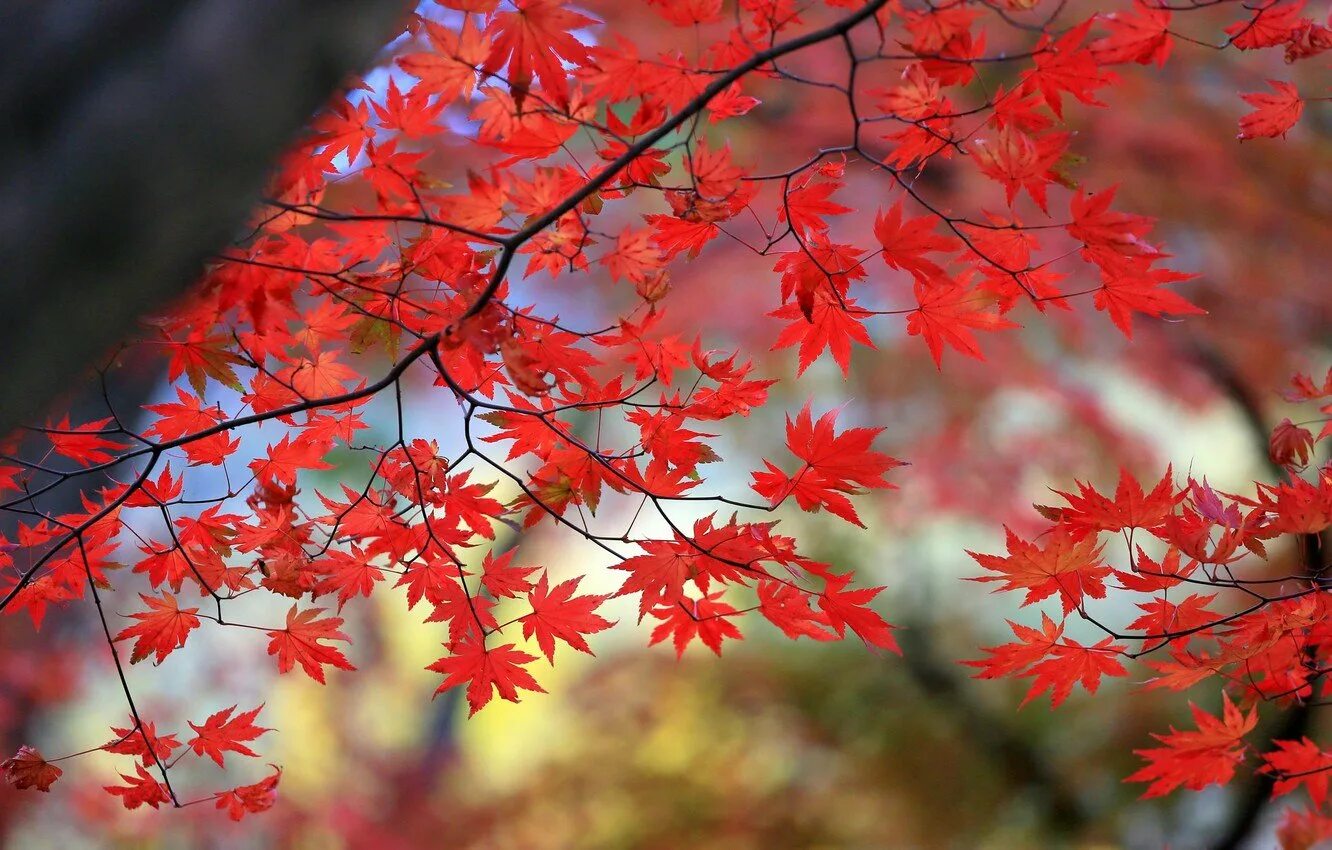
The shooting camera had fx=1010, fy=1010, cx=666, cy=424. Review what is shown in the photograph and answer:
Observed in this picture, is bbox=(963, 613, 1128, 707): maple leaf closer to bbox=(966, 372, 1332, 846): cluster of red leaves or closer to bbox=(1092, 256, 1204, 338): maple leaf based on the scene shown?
bbox=(966, 372, 1332, 846): cluster of red leaves

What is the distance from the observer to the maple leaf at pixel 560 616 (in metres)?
1.25

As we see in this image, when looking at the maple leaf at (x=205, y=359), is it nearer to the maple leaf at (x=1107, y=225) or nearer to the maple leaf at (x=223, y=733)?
the maple leaf at (x=223, y=733)

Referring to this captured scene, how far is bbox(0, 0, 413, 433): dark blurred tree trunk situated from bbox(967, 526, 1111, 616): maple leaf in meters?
0.91

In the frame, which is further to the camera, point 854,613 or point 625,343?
point 625,343

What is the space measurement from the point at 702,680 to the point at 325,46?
3421 mm

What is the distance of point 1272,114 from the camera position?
1285mm

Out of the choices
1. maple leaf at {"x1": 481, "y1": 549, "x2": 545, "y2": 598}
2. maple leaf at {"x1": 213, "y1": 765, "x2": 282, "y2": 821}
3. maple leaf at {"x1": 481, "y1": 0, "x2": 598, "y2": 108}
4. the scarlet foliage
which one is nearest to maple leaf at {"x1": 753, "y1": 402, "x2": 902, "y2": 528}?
the scarlet foliage

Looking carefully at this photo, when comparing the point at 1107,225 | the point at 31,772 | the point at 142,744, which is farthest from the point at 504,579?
the point at 1107,225

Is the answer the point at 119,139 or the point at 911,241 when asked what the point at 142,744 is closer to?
the point at 119,139

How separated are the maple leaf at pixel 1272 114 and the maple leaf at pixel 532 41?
2.89 feet

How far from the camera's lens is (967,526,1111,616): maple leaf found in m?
1.21

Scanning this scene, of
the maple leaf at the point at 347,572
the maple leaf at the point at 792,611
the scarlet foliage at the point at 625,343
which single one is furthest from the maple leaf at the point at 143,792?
the maple leaf at the point at 792,611

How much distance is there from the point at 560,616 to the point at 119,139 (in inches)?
31.2

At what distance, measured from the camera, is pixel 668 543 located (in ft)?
3.93
